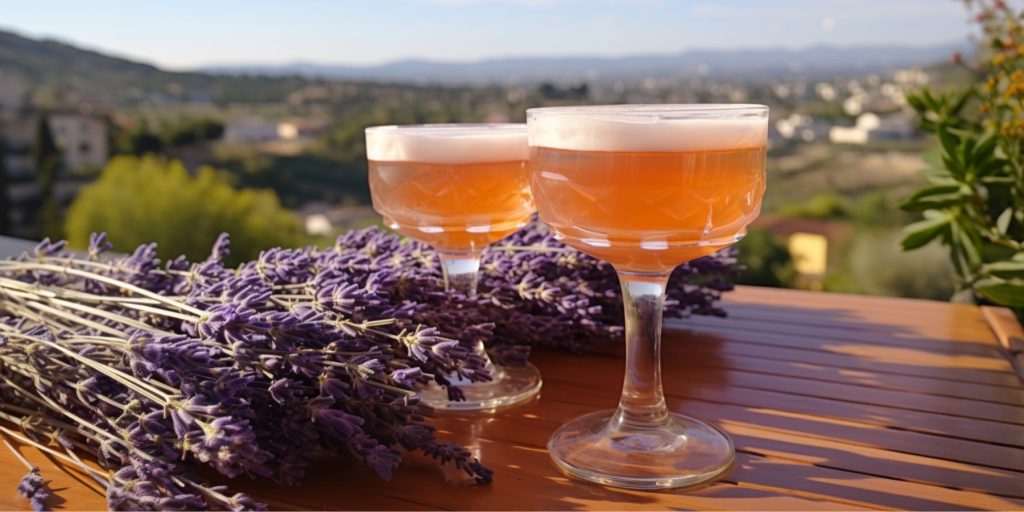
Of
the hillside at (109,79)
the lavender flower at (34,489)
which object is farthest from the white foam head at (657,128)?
the hillside at (109,79)

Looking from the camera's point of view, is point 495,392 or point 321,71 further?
point 321,71

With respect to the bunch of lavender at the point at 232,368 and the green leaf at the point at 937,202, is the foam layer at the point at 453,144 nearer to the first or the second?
the bunch of lavender at the point at 232,368

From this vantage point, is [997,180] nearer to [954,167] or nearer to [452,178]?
[954,167]

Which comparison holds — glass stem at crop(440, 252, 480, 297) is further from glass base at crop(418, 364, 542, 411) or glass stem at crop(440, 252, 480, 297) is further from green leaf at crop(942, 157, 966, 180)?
green leaf at crop(942, 157, 966, 180)

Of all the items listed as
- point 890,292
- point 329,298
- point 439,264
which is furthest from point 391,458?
point 890,292

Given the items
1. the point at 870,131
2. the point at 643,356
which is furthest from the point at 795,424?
the point at 870,131
